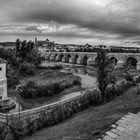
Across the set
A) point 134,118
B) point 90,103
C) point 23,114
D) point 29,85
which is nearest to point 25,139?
point 23,114

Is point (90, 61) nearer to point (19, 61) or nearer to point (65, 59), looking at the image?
point (65, 59)

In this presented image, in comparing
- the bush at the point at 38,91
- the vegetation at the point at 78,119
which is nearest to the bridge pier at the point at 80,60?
the bush at the point at 38,91

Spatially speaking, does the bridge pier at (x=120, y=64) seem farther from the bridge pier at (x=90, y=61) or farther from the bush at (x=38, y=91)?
the bush at (x=38, y=91)

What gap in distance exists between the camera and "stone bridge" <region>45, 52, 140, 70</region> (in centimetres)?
5223

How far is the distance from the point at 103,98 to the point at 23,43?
128 ft

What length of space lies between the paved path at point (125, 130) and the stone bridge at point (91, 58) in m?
27.0

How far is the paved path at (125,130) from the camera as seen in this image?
704 centimetres

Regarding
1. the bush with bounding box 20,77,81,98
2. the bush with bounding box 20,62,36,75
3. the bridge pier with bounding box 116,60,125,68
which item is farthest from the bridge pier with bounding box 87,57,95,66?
the bush with bounding box 20,77,81,98

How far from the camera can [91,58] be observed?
2601 inches

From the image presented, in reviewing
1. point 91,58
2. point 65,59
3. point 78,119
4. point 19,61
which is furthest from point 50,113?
point 65,59

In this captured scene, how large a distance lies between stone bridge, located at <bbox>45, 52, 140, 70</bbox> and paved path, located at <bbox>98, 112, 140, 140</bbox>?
88.5 ft

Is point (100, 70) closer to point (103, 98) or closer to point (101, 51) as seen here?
point (101, 51)

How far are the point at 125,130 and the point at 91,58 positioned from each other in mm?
59081

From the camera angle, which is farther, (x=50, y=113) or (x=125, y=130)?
(x=50, y=113)
